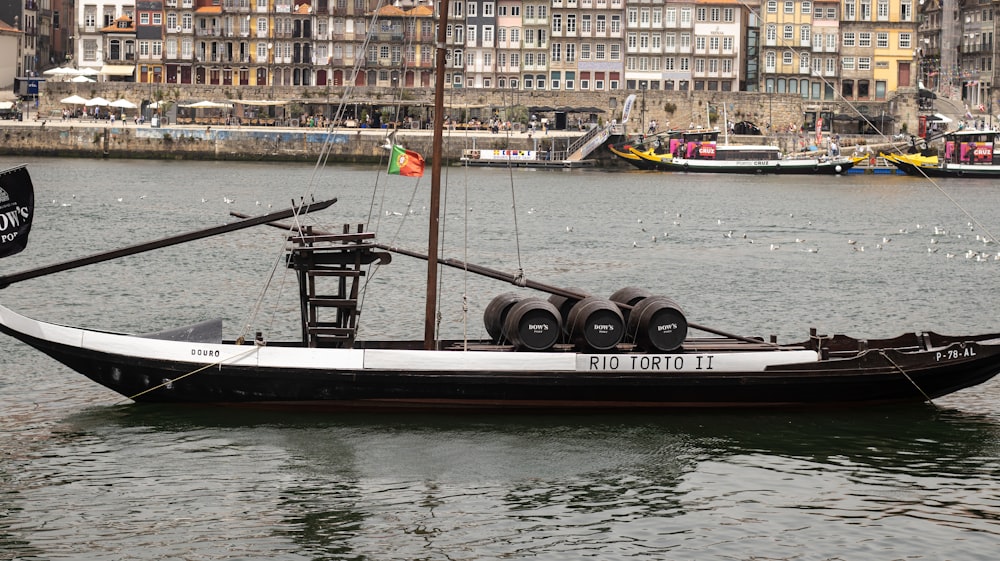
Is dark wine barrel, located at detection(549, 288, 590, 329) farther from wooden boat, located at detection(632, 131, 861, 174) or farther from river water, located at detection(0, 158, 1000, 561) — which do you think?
wooden boat, located at detection(632, 131, 861, 174)

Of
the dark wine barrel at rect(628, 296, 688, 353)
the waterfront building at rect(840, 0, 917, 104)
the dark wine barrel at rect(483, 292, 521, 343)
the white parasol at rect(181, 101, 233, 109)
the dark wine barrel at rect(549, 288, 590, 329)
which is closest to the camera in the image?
the dark wine barrel at rect(628, 296, 688, 353)

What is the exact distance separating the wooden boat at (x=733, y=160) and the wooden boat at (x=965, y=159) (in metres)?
5.26

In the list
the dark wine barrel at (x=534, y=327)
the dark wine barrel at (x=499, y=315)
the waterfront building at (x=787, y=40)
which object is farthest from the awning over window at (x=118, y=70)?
the dark wine barrel at (x=534, y=327)

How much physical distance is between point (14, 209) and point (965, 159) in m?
110

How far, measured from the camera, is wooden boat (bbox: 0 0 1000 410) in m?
29.6

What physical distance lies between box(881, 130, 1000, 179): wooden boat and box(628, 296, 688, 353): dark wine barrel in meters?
97.6

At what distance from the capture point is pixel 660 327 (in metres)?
30.1

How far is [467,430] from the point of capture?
29531 millimetres

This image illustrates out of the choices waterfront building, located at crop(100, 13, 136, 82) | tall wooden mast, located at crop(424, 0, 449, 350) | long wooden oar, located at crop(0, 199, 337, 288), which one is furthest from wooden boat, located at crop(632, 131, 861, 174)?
long wooden oar, located at crop(0, 199, 337, 288)

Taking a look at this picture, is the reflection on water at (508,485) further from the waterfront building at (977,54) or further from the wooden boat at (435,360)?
the waterfront building at (977,54)

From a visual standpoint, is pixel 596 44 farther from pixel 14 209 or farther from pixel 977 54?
pixel 14 209

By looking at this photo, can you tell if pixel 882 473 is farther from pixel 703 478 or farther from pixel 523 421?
pixel 523 421

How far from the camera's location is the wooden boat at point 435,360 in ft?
97.2

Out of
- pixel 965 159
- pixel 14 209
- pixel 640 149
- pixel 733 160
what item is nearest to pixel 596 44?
pixel 640 149
